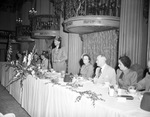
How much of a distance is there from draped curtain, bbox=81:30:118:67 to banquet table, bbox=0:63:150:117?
13.6ft

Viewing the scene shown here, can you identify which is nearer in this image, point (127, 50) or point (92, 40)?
point (127, 50)

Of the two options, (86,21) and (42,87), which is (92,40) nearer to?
(86,21)

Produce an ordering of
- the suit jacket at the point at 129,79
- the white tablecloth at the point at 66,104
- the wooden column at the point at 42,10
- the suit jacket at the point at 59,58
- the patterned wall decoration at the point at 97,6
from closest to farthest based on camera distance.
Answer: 1. the white tablecloth at the point at 66,104
2. the suit jacket at the point at 129,79
3. the suit jacket at the point at 59,58
4. the patterned wall decoration at the point at 97,6
5. the wooden column at the point at 42,10

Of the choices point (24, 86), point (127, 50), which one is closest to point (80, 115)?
point (24, 86)

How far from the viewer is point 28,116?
160 inches

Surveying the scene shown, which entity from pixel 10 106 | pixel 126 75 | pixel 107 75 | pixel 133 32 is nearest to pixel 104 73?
pixel 107 75

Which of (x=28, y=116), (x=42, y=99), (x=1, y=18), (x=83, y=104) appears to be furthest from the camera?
(x=1, y=18)

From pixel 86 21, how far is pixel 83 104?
3.95 metres

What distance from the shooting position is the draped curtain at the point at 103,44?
7.27m

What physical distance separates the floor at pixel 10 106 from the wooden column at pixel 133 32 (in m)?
3.61

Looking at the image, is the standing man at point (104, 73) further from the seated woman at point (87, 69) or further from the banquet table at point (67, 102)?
the seated woman at point (87, 69)

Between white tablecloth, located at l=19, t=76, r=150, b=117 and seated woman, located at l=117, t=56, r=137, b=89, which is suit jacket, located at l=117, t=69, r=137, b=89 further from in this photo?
white tablecloth, located at l=19, t=76, r=150, b=117

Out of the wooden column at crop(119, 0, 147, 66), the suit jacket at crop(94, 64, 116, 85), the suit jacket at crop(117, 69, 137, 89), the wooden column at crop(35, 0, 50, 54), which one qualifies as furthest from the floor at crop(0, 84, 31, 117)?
the wooden column at crop(35, 0, 50, 54)

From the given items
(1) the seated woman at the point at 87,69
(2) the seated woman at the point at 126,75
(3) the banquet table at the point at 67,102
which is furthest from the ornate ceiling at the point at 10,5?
(2) the seated woman at the point at 126,75
